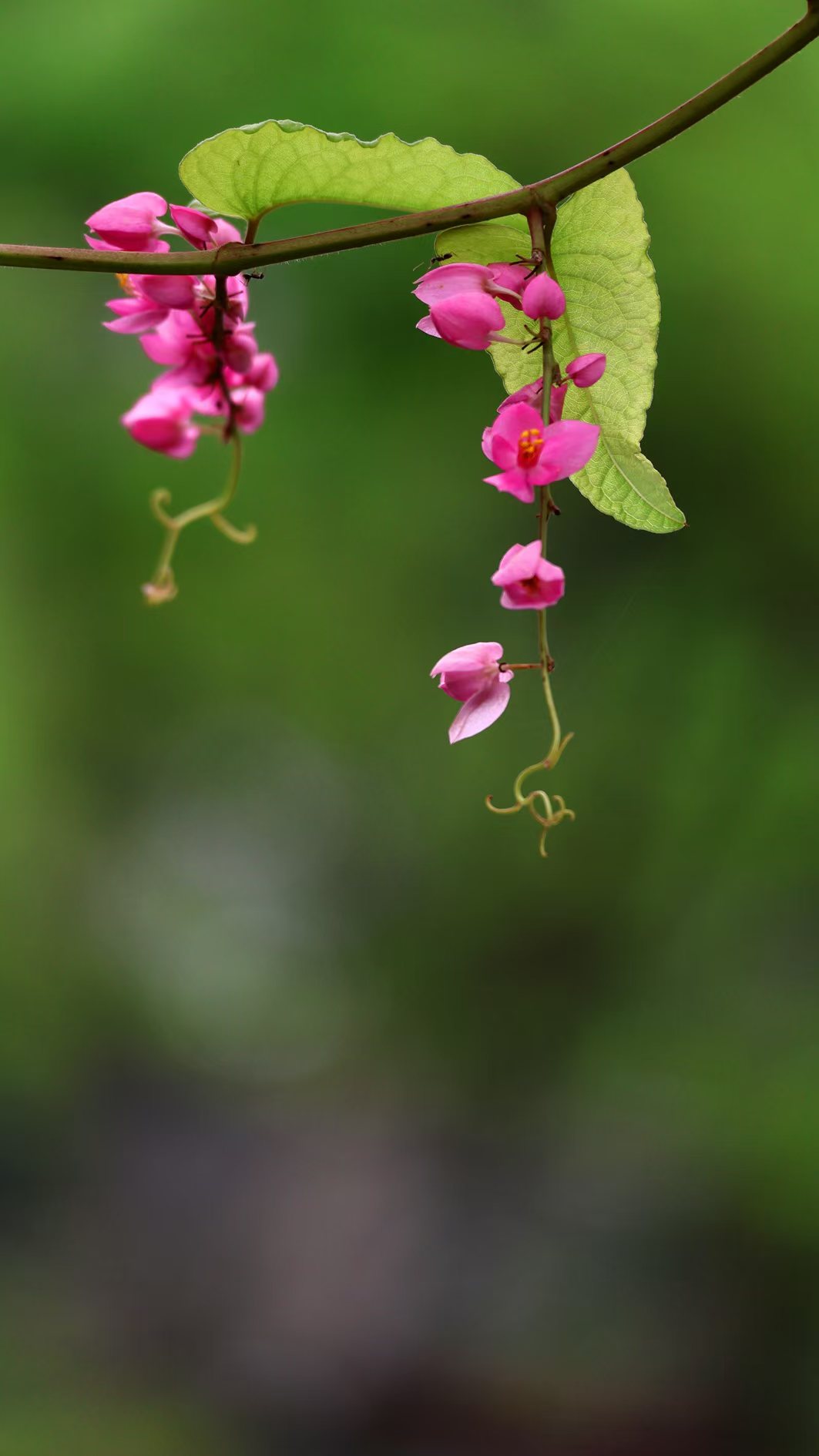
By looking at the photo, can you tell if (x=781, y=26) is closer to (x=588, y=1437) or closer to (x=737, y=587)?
(x=737, y=587)

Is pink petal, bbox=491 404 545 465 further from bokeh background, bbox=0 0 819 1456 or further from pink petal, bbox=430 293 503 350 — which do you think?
bokeh background, bbox=0 0 819 1456

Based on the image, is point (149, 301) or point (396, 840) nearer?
point (149, 301)

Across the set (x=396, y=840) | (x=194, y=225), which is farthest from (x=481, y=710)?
(x=396, y=840)

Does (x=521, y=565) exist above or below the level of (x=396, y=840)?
above

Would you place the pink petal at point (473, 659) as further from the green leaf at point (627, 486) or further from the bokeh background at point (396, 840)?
the bokeh background at point (396, 840)

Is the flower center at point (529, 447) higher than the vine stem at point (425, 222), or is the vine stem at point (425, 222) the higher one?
the vine stem at point (425, 222)

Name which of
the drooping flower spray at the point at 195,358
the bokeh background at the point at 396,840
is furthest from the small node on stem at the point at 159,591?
the bokeh background at the point at 396,840

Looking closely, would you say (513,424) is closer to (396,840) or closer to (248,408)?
(248,408)
